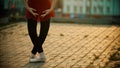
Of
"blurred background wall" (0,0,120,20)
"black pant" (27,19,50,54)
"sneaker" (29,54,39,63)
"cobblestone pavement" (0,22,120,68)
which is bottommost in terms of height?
"blurred background wall" (0,0,120,20)

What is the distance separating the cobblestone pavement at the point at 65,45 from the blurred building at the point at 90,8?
2180mm

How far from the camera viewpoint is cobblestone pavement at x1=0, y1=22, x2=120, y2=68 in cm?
720

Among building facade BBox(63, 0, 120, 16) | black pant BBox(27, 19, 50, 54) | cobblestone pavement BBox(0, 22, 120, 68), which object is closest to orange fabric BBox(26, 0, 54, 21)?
black pant BBox(27, 19, 50, 54)

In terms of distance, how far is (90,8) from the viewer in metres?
14.8

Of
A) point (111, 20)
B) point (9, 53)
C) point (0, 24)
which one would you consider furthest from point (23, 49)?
point (111, 20)

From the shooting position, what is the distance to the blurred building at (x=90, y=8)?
14516 millimetres

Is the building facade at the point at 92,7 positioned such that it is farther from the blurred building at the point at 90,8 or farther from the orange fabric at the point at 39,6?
the orange fabric at the point at 39,6

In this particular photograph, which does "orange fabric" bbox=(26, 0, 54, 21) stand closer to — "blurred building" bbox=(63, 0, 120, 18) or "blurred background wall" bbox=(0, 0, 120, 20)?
"blurred background wall" bbox=(0, 0, 120, 20)

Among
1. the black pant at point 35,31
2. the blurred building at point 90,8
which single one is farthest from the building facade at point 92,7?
the black pant at point 35,31

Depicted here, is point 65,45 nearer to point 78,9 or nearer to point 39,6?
point 39,6

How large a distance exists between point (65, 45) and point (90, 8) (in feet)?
19.5

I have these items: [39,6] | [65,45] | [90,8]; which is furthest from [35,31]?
[90,8]

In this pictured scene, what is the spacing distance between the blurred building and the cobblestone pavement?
2.18m

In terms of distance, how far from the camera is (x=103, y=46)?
29.3 ft
